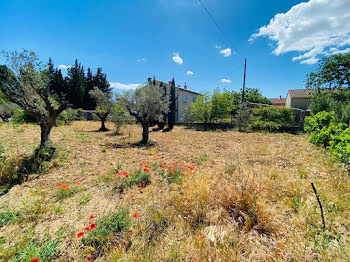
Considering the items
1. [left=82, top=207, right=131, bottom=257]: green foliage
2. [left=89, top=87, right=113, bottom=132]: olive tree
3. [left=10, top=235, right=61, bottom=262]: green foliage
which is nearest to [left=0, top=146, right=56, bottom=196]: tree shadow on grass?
[left=10, top=235, right=61, bottom=262]: green foliage

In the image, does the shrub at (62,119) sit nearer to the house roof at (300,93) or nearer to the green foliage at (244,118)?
the green foliage at (244,118)

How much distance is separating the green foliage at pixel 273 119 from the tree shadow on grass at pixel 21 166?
1361cm

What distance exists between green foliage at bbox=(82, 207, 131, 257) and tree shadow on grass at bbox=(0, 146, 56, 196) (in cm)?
265

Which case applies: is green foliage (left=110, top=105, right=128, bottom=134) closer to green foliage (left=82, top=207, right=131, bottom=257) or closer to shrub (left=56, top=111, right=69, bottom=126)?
shrub (left=56, top=111, right=69, bottom=126)

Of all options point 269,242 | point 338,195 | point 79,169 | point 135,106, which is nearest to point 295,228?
point 269,242

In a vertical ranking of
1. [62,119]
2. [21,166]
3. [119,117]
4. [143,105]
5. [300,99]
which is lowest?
[21,166]

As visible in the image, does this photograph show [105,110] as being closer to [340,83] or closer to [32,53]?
[32,53]

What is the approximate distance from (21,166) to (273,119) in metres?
15.0

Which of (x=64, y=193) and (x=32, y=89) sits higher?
(x=32, y=89)

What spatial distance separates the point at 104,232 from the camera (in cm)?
183

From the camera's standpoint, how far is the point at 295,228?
1.88 m

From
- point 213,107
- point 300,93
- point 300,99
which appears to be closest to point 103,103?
point 213,107

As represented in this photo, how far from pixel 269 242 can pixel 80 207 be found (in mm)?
2928

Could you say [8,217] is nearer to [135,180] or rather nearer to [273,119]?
[135,180]
